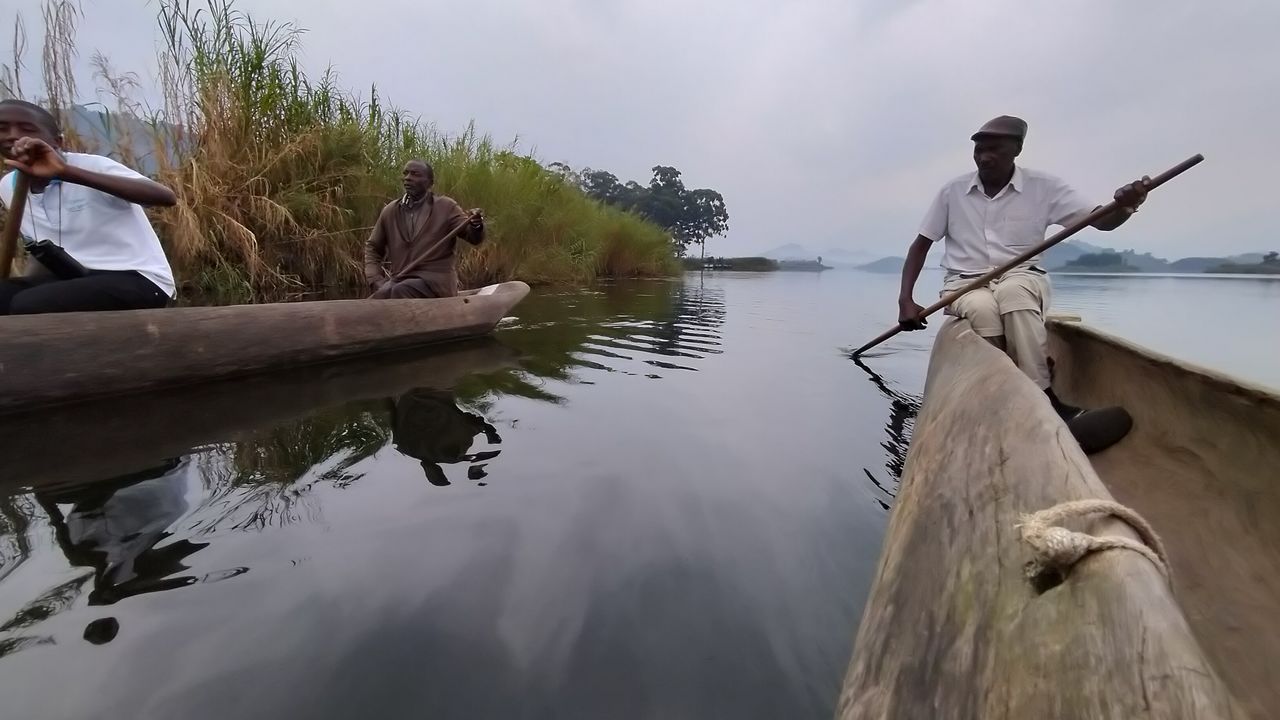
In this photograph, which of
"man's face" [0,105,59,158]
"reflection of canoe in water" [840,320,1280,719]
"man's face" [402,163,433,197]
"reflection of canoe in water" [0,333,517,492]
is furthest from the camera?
"man's face" [402,163,433,197]

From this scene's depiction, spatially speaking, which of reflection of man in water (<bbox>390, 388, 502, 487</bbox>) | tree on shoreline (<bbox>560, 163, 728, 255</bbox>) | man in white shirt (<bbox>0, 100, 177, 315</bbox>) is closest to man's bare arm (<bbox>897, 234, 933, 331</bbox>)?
reflection of man in water (<bbox>390, 388, 502, 487</bbox>)

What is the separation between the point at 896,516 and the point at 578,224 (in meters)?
10.1

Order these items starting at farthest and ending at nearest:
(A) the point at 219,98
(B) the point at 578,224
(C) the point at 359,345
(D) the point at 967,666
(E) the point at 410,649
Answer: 1. (B) the point at 578,224
2. (A) the point at 219,98
3. (C) the point at 359,345
4. (E) the point at 410,649
5. (D) the point at 967,666

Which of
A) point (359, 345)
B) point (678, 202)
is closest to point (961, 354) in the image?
point (359, 345)

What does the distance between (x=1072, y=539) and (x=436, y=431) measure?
7.04ft

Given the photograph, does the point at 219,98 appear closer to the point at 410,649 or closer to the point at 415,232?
the point at 415,232

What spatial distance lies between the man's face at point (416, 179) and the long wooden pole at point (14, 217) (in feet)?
7.13

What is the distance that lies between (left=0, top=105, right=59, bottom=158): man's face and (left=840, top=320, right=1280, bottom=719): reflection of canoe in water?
3427 millimetres

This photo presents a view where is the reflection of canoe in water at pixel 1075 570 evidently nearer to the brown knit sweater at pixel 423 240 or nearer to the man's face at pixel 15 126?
the man's face at pixel 15 126

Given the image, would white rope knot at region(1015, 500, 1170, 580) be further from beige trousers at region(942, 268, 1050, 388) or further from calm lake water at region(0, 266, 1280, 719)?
beige trousers at region(942, 268, 1050, 388)

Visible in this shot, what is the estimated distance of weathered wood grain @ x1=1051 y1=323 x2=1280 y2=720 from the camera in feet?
3.67

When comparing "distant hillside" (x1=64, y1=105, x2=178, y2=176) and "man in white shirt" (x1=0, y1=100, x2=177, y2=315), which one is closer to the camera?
"man in white shirt" (x1=0, y1=100, x2=177, y2=315)

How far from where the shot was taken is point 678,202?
43875 millimetres

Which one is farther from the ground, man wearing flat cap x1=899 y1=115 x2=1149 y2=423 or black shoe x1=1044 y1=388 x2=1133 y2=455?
man wearing flat cap x1=899 y1=115 x2=1149 y2=423
